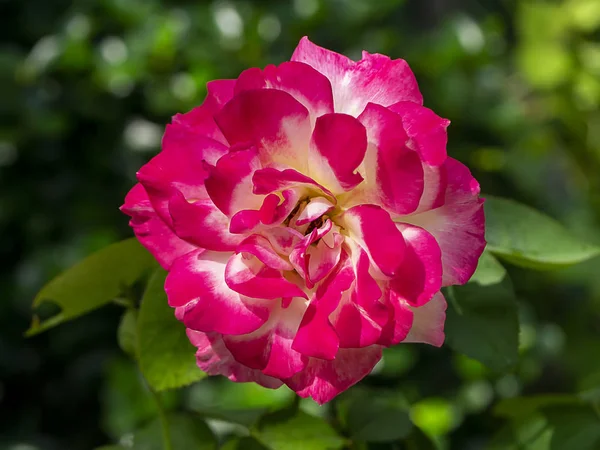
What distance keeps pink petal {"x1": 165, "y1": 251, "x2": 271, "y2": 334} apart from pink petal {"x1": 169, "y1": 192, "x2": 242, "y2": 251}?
1 cm

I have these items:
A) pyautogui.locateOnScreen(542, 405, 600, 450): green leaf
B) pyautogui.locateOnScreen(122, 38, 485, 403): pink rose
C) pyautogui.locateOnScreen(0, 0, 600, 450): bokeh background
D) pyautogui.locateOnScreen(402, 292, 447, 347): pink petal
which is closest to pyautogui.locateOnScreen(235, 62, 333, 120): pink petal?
pyautogui.locateOnScreen(122, 38, 485, 403): pink rose

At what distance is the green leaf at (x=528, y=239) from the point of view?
0.44 meters

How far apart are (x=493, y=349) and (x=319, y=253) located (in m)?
0.15

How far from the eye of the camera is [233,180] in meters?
0.34

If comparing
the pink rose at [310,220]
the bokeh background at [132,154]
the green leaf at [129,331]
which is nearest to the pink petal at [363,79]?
the pink rose at [310,220]

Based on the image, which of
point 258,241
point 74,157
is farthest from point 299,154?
point 74,157

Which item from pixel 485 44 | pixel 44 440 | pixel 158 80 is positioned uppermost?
pixel 158 80

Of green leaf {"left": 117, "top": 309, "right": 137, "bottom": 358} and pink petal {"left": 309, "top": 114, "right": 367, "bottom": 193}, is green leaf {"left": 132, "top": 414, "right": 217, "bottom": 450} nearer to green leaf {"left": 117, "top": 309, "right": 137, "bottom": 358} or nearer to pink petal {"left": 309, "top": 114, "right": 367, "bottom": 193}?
green leaf {"left": 117, "top": 309, "right": 137, "bottom": 358}

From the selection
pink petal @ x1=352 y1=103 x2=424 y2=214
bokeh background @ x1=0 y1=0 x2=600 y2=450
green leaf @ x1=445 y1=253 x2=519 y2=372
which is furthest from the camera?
bokeh background @ x1=0 y1=0 x2=600 y2=450

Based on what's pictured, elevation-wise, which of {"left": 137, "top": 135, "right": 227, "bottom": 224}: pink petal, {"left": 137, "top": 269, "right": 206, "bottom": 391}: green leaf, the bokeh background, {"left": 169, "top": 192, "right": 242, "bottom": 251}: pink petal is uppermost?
{"left": 137, "top": 135, "right": 227, "bottom": 224}: pink petal

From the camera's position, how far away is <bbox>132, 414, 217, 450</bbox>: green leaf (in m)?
0.48

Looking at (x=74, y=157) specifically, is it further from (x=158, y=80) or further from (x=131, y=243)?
(x=131, y=243)

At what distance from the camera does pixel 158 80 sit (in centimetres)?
101

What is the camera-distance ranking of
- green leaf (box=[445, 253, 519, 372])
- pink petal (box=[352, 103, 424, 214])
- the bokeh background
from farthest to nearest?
the bokeh background
green leaf (box=[445, 253, 519, 372])
pink petal (box=[352, 103, 424, 214])
